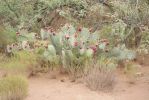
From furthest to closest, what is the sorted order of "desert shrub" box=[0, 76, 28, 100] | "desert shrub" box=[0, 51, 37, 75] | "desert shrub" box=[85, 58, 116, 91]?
"desert shrub" box=[0, 51, 37, 75] → "desert shrub" box=[85, 58, 116, 91] → "desert shrub" box=[0, 76, 28, 100]

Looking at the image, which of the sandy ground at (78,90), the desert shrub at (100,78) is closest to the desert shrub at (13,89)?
the sandy ground at (78,90)

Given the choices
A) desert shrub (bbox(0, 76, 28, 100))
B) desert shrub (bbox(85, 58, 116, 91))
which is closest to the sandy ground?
desert shrub (bbox(85, 58, 116, 91))

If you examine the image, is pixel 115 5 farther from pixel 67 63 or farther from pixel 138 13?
pixel 67 63

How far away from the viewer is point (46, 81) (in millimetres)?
8539

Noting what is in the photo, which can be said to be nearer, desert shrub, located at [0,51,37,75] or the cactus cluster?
the cactus cluster

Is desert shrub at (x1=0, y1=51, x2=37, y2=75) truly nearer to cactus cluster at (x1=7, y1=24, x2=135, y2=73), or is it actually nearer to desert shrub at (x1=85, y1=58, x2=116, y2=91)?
cactus cluster at (x1=7, y1=24, x2=135, y2=73)

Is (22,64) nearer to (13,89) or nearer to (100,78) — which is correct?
(13,89)

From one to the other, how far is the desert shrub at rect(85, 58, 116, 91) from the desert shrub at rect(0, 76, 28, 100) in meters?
1.23

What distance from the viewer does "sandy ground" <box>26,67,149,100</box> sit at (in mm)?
7675

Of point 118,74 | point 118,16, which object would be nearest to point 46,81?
point 118,74

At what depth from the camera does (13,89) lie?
729 cm

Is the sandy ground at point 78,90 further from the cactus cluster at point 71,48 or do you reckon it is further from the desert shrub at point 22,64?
the cactus cluster at point 71,48

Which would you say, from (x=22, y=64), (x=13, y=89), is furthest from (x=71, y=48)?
(x=13, y=89)

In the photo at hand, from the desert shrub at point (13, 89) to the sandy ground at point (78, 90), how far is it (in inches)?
9.8
